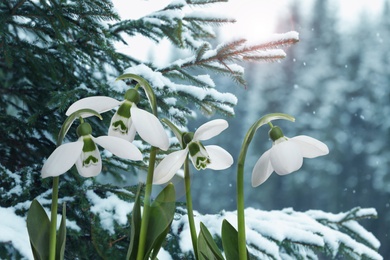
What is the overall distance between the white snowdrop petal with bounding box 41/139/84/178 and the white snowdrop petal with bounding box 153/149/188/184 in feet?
0.33

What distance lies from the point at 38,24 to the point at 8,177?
0.40m

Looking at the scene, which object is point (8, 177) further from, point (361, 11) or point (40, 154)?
point (361, 11)

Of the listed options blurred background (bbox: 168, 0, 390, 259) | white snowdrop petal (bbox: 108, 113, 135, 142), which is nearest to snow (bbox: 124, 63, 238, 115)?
white snowdrop petal (bbox: 108, 113, 135, 142)

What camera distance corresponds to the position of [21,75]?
72.2 inches

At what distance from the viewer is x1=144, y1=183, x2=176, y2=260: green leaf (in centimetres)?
78

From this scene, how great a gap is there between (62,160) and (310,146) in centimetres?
31

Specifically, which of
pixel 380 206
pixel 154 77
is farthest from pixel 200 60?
pixel 380 206

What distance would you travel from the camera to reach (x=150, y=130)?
0.72m

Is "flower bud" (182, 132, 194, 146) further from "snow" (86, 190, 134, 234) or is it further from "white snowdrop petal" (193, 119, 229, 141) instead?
"snow" (86, 190, 134, 234)

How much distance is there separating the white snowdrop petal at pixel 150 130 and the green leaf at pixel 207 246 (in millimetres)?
151

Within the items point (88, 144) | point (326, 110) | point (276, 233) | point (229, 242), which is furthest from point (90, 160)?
point (326, 110)

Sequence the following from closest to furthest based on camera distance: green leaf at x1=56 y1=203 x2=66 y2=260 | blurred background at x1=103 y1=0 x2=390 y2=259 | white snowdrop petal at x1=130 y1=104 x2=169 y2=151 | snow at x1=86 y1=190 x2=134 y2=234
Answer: white snowdrop petal at x1=130 y1=104 x2=169 y2=151 → green leaf at x1=56 y1=203 x2=66 y2=260 → snow at x1=86 y1=190 x2=134 y2=234 → blurred background at x1=103 y1=0 x2=390 y2=259

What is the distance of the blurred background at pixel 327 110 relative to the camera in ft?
44.3

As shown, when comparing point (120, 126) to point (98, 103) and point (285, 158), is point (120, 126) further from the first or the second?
point (285, 158)
